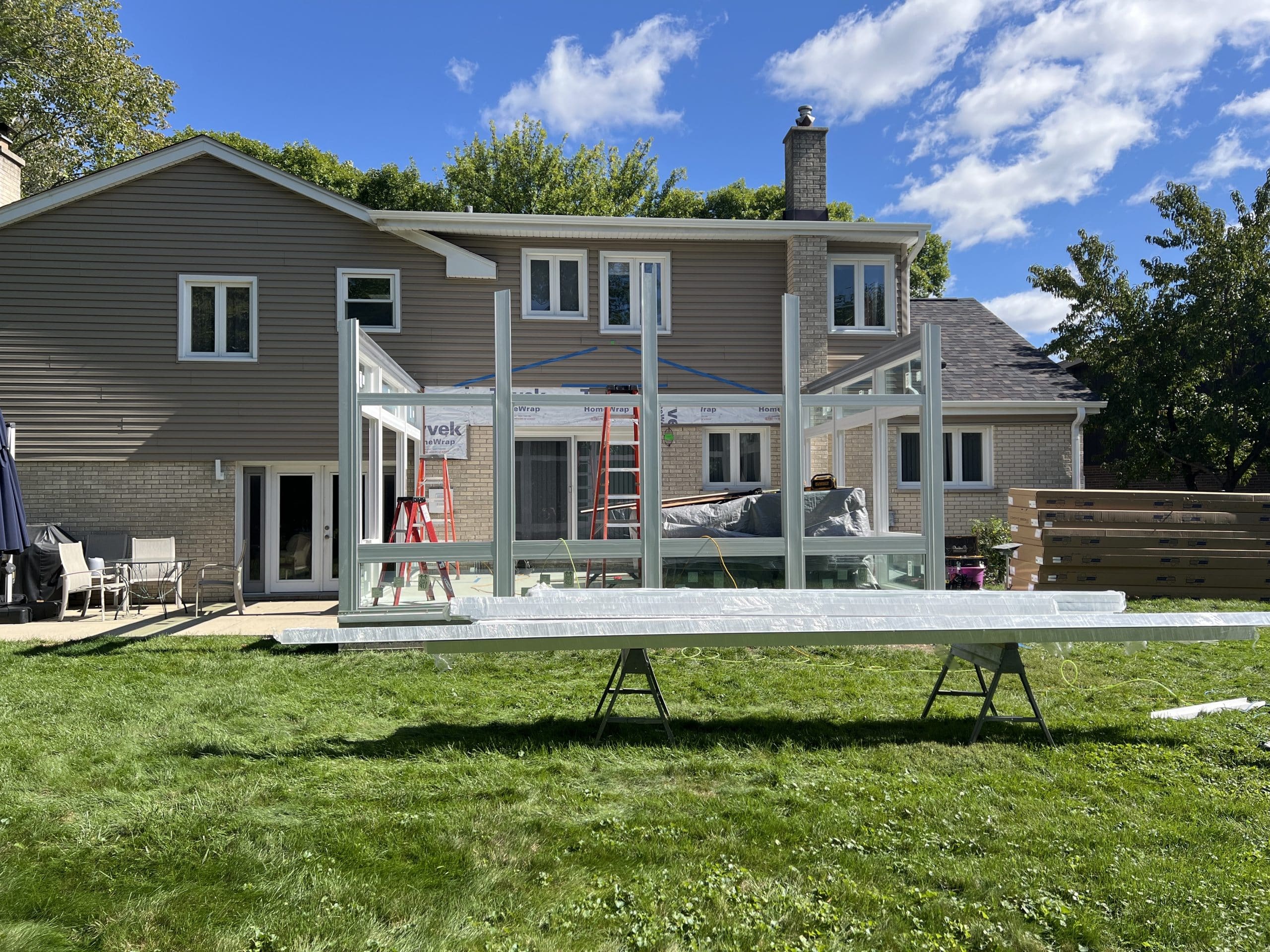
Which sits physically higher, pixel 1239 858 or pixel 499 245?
pixel 499 245

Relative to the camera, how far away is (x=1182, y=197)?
59.6 feet

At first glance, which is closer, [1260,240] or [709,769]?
[709,769]

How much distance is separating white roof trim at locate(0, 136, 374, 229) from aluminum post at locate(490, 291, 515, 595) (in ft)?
22.2

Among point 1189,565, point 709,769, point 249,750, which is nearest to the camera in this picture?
point 709,769

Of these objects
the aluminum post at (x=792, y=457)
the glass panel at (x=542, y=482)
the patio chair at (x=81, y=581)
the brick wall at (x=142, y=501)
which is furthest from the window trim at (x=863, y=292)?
the patio chair at (x=81, y=581)

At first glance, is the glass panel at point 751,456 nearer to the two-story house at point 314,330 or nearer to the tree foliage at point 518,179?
the two-story house at point 314,330

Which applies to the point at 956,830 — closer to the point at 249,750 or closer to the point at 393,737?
the point at 393,737

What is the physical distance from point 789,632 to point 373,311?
10471mm

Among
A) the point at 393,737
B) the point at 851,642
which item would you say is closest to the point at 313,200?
the point at 393,737

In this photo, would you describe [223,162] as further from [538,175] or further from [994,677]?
[538,175]

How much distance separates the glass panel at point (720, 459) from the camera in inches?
566

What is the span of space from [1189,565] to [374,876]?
12.7m

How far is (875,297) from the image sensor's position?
14.9 metres

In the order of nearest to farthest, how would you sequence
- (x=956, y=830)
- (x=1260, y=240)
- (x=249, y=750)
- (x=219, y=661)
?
(x=956, y=830)
(x=249, y=750)
(x=219, y=661)
(x=1260, y=240)
